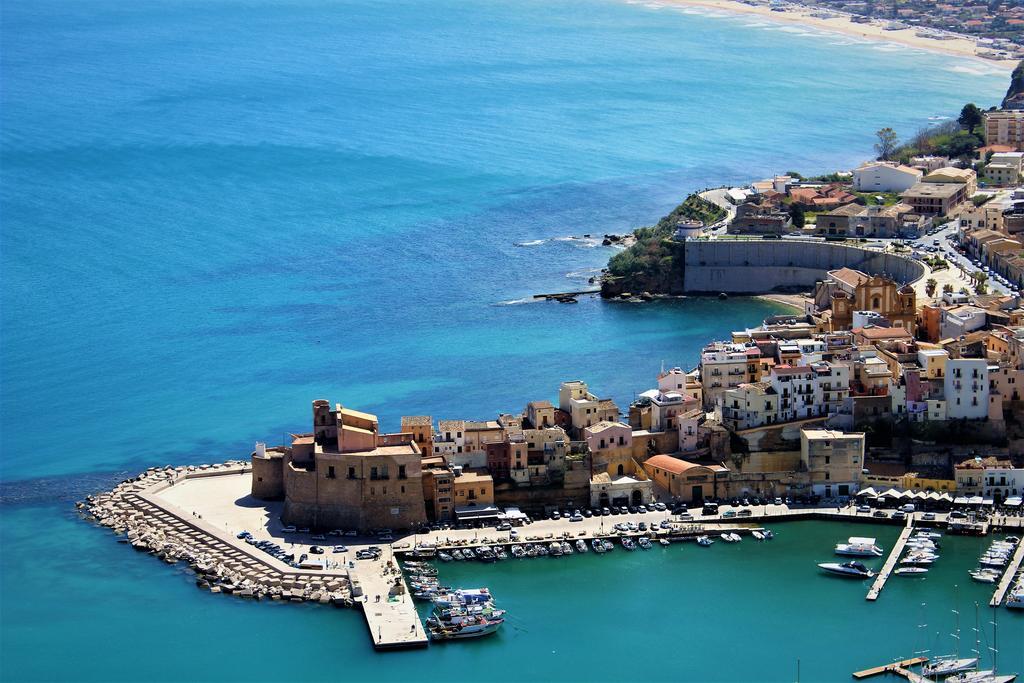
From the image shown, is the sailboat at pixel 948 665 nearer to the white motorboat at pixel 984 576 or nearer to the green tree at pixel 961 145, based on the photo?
the white motorboat at pixel 984 576

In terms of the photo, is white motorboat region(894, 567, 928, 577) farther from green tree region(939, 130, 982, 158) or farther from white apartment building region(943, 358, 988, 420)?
green tree region(939, 130, 982, 158)

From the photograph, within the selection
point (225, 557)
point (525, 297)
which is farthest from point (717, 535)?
point (525, 297)

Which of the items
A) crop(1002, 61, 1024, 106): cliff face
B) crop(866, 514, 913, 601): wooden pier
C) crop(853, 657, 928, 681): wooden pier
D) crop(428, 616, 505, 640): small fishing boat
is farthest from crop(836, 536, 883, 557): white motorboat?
crop(1002, 61, 1024, 106): cliff face

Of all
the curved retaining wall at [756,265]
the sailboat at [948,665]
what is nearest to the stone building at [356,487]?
the sailboat at [948,665]

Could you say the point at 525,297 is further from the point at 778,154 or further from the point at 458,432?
the point at 778,154

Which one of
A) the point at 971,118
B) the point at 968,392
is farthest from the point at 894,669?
the point at 971,118

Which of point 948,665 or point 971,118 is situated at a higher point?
point 971,118

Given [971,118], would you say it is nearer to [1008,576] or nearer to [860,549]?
[860,549]
